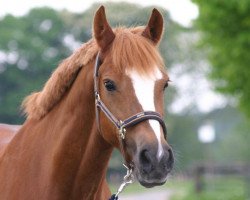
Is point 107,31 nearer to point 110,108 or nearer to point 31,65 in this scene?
point 110,108

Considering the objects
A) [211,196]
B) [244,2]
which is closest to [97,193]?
[244,2]

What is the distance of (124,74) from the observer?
4.85m

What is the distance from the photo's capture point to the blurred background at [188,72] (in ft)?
51.3

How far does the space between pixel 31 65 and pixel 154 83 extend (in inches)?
1889

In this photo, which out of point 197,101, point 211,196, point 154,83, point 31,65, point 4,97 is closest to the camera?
point 154,83

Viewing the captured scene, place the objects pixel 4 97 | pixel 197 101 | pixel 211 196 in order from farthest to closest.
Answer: pixel 197 101
pixel 4 97
pixel 211 196

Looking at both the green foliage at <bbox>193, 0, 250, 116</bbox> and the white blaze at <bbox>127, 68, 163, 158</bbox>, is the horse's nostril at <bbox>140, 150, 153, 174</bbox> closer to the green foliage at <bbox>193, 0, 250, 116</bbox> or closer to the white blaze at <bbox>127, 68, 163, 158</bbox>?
the white blaze at <bbox>127, 68, 163, 158</bbox>

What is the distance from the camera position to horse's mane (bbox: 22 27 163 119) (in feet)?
16.1

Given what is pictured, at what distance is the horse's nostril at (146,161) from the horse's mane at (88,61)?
599 mm

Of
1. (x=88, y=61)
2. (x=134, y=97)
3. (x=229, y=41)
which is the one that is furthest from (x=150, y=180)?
(x=229, y=41)

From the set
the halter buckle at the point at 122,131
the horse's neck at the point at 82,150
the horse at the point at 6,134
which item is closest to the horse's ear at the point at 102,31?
the horse's neck at the point at 82,150

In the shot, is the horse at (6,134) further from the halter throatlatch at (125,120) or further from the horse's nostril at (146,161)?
the horse's nostril at (146,161)

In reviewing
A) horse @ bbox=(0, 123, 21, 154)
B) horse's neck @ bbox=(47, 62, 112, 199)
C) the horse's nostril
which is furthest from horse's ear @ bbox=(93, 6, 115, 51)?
horse @ bbox=(0, 123, 21, 154)

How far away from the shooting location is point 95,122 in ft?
16.8
